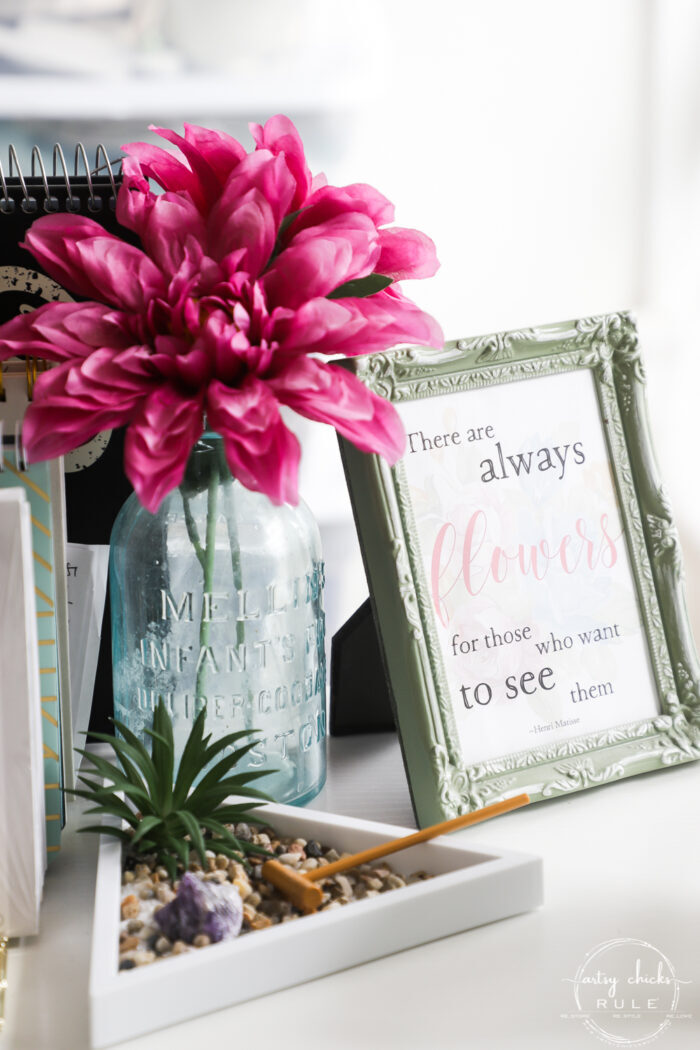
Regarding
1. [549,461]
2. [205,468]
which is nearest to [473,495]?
[549,461]

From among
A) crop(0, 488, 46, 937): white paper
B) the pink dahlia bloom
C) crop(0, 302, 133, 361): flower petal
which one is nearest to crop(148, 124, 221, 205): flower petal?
the pink dahlia bloom

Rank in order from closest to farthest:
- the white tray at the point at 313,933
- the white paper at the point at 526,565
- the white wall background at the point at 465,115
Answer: the white tray at the point at 313,933
the white paper at the point at 526,565
the white wall background at the point at 465,115

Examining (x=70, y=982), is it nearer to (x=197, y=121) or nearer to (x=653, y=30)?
(x=197, y=121)

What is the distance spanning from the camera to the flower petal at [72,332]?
21.9 inches

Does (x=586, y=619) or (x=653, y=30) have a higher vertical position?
(x=653, y=30)

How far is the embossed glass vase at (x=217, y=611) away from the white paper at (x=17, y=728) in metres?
0.12

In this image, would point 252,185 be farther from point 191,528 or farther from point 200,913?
point 200,913

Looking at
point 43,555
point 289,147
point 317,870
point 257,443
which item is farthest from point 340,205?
point 317,870

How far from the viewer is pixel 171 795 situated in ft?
1.98

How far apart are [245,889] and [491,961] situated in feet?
0.45

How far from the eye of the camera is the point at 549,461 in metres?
0.74

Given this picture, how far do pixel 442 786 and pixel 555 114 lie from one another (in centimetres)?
67

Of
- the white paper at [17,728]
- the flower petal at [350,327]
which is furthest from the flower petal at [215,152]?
the white paper at [17,728]

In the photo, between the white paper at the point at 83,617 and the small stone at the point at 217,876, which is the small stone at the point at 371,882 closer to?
the small stone at the point at 217,876
